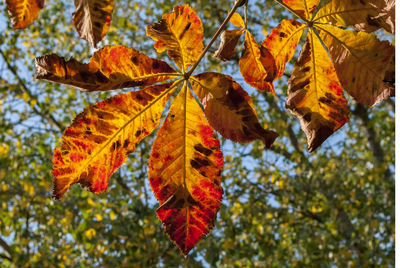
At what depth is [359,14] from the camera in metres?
0.48

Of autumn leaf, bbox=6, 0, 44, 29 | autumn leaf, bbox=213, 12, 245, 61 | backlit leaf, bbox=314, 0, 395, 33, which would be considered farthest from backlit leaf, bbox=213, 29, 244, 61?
autumn leaf, bbox=6, 0, 44, 29

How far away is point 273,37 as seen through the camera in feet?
1.69

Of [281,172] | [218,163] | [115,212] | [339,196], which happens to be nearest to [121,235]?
[115,212]

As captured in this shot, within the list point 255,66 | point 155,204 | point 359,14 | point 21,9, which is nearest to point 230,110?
point 255,66

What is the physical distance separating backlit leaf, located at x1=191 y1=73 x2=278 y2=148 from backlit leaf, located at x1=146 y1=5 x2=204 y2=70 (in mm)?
44

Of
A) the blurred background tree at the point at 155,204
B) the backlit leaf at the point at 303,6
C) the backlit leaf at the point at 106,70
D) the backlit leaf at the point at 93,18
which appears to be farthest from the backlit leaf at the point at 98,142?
the blurred background tree at the point at 155,204

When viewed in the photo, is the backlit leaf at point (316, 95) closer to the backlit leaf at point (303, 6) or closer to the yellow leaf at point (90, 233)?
the backlit leaf at point (303, 6)

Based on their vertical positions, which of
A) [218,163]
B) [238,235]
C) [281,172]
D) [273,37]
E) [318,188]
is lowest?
[218,163]

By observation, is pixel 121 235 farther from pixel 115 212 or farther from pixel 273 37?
pixel 273 37

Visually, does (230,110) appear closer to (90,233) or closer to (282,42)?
(282,42)

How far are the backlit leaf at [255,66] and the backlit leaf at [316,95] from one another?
1.2 inches

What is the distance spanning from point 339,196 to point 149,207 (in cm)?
199

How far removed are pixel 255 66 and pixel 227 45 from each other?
0.05 meters

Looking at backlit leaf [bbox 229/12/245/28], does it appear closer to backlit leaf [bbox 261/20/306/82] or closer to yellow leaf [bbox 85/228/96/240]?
backlit leaf [bbox 261/20/306/82]
